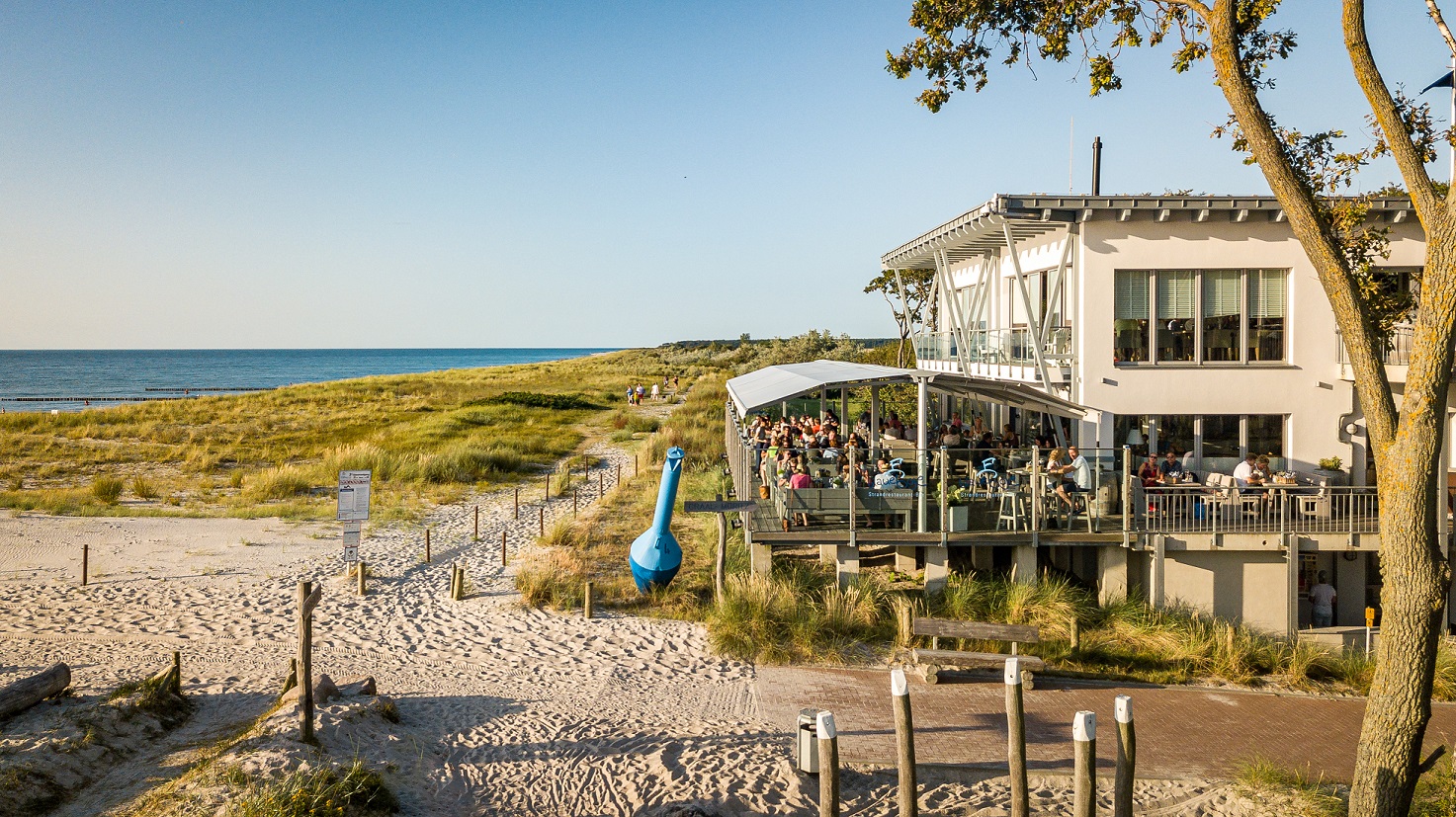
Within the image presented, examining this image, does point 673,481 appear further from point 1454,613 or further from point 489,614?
point 1454,613

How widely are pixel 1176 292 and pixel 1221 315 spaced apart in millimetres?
886

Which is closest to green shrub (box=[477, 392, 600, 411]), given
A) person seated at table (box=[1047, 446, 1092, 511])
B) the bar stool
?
the bar stool

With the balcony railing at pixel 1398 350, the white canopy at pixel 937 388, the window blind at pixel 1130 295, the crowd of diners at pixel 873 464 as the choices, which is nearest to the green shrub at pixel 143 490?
the crowd of diners at pixel 873 464

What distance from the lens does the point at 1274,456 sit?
1652 centimetres

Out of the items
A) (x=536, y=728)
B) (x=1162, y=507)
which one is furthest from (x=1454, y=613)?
(x=536, y=728)

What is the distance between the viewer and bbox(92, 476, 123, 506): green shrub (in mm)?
22484

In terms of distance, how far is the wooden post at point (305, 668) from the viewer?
27.5 ft

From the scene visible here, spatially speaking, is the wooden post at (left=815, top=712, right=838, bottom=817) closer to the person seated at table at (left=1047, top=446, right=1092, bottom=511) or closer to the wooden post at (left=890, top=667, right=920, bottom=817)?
the wooden post at (left=890, top=667, right=920, bottom=817)

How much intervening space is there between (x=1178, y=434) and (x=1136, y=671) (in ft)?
19.5

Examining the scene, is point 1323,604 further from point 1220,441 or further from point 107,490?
point 107,490

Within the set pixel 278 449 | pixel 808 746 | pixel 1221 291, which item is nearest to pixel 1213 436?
pixel 1221 291

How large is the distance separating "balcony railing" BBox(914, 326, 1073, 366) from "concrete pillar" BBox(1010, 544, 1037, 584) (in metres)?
4.50

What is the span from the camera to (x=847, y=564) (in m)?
13.9

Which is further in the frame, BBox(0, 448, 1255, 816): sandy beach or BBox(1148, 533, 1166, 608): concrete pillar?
BBox(1148, 533, 1166, 608): concrete pillar
